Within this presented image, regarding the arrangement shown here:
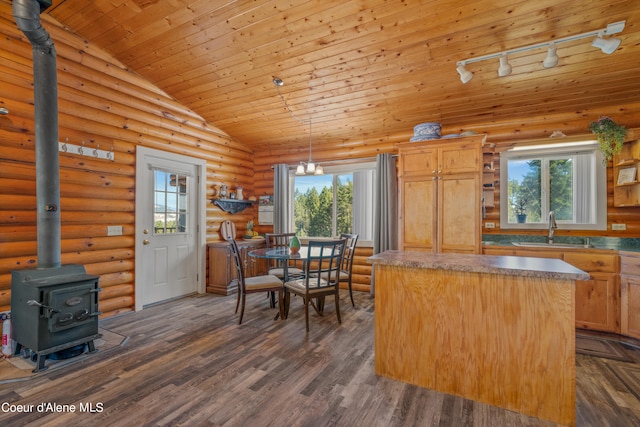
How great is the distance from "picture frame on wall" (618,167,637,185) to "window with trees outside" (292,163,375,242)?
299 centimetres

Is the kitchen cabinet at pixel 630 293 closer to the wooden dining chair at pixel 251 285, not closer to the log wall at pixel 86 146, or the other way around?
the wooden dining chair at pixel 251 285

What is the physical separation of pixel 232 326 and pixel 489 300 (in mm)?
2604

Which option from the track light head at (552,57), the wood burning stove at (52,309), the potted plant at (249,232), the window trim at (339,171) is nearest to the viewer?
the wood burning stove at (52,309)

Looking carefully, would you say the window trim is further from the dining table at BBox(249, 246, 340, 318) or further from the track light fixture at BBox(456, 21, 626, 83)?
the track light fixture at BBox(456, 21, 626, 83)

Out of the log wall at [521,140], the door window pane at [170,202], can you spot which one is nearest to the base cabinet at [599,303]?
the log wall at [521,140]

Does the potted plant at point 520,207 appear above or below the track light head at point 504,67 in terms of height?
below

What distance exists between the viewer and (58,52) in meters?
3.07

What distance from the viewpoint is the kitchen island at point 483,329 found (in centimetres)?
175

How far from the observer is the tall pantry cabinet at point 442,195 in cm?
353

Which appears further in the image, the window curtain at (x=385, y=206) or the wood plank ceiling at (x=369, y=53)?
the window curtain at (x=385, y=206)

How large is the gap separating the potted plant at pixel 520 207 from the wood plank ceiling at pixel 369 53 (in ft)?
3.52

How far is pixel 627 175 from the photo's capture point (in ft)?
10.4

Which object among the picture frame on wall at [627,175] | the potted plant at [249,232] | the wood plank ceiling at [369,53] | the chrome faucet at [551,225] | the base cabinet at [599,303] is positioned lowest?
the base cabinet at [599,303]

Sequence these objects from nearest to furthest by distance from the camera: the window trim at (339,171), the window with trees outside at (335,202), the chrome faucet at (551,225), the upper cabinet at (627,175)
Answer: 1. the upper cabinet at (627,175)
2. the chrome faucet at (551,225)
3. the window trim at (339,171)
4. the window with trees outside at (335,202)
